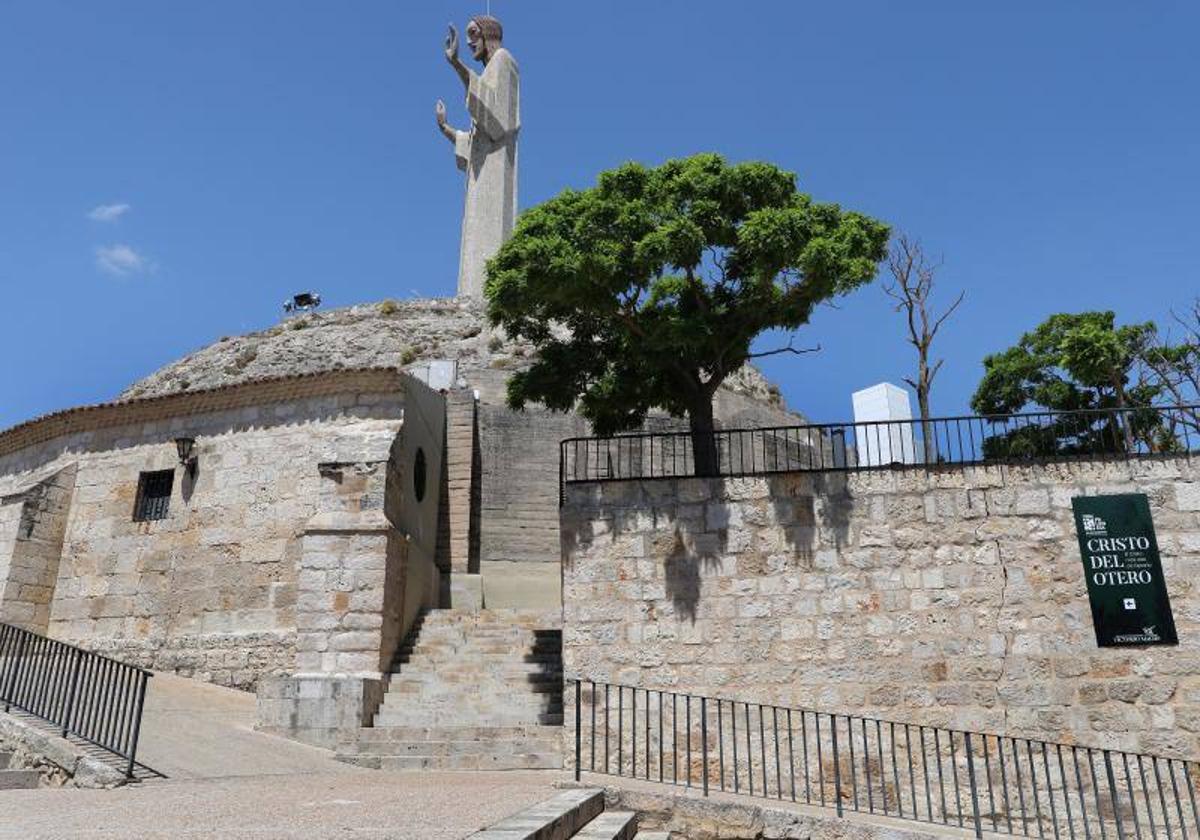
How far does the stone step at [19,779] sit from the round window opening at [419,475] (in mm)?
8599

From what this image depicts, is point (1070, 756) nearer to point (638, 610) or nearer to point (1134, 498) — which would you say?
point (1134, 498)

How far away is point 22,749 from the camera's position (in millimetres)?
8289

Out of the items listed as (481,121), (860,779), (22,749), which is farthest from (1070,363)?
(481,121)

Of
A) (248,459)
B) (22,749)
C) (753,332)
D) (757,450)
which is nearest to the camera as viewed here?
(22,749)

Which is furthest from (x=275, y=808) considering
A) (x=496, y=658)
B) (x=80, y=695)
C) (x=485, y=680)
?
(x=496, y=658)

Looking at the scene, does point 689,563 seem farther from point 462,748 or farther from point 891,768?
point 462,748

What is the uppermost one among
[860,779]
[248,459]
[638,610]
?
[248,459]

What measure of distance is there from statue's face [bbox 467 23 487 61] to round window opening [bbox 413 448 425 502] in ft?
82.8

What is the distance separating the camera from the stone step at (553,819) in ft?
16.2

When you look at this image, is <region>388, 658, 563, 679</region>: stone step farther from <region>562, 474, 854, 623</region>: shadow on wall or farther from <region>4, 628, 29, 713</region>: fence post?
<region>4, 628, 29, 713</region>: fence post

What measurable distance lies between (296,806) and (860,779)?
7.08 meters

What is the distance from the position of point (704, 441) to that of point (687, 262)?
2.61m

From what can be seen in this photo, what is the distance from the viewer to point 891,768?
10.8m

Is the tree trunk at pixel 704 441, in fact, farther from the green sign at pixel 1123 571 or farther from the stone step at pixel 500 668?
the green sign at pixel 1123 571
